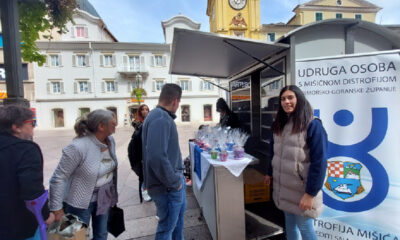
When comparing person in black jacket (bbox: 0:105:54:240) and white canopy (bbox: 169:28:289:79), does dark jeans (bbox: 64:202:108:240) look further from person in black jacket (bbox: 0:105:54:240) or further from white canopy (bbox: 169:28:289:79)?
white canopy (bbox: 169:28:289:79)

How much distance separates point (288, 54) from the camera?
238 cm

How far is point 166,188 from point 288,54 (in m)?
2.15

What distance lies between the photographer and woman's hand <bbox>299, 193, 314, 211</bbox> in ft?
5.10

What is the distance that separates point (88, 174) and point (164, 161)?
2.15 ft

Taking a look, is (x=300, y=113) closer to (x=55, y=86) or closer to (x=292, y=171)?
(x=292, y=171)

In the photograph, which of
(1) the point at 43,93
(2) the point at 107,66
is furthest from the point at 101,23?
(1) the point at 43,93

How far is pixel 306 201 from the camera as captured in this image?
5.14ft

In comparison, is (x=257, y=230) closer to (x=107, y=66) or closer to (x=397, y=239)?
(x=397, y=239)

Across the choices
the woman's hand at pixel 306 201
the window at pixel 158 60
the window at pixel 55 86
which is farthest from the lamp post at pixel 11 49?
the window at pixel 55 86

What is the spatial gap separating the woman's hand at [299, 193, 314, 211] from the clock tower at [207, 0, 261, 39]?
66.9 ft

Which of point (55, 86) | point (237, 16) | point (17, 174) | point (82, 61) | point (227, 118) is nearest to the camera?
point (17, 174)

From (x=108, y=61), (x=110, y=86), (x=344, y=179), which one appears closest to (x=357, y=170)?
(x=344, y=179)

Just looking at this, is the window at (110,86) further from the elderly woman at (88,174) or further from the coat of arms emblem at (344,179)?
the coat of arms emblem at (344,179)

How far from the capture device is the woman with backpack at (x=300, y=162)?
1533 millimetres
